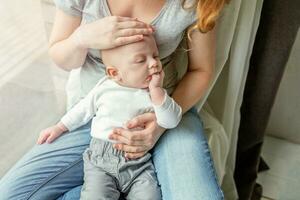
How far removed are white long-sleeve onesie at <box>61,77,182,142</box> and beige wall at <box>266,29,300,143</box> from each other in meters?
0.78

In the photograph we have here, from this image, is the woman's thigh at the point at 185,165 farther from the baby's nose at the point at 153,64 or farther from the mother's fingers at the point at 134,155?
the baby's nose at the point at 153,64

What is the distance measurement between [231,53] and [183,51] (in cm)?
17

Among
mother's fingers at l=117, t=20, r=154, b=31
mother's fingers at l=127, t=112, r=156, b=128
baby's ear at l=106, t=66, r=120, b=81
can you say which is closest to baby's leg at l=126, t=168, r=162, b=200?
mother's fingers at l=127, t=112, r=156, b=128

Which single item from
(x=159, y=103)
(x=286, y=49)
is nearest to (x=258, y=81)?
(x=286, y=49)

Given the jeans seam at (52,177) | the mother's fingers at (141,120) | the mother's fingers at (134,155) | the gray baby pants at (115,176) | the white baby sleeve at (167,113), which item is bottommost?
the jeans seam at (52,177)

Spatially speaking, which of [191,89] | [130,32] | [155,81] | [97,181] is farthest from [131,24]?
[97,181]

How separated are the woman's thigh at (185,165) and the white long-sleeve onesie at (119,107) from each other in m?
0.06

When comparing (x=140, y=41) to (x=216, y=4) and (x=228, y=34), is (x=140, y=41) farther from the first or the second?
(x=228, y=34)

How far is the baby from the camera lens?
89 centimetres

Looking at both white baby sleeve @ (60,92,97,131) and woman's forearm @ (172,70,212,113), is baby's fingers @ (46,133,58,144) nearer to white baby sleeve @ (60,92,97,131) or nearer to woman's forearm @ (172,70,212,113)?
white baby sleeve @ (60,92,97,131)

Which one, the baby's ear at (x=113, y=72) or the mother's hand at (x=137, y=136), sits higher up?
the baby's ear at (x=113, y=72)

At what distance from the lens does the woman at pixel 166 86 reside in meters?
0.91

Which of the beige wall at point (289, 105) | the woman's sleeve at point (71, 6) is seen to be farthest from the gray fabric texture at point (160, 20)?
the beige wall at point (289, 105)

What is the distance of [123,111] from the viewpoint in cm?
95
